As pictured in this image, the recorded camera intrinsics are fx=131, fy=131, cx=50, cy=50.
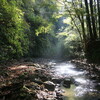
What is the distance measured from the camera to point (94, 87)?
22.4 feet

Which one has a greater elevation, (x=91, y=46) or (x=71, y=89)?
(x=91, y=46)

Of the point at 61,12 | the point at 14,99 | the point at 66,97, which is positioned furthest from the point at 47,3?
the point at 14,99

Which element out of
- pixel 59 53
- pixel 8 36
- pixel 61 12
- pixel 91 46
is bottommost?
pixel 59 53

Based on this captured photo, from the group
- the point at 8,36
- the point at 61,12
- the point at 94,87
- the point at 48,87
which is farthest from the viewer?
the point at 61,12

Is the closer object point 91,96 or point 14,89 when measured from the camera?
point 14,89

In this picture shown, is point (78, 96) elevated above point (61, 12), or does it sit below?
below

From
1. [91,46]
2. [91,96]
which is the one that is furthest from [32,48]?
[91,96]

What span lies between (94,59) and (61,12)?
441cm

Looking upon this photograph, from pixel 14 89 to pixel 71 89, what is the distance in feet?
10.6

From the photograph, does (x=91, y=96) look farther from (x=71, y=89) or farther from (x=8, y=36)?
(x=8, y=36)

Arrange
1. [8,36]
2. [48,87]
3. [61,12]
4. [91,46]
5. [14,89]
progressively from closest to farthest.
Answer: [14,89] → [8,36] → [48,87] → [91,46] → [61,12]

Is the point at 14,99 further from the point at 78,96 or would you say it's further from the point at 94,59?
the point at 94,59

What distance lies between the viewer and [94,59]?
8211 mm

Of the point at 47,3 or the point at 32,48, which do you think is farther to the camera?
the point at 32,48
